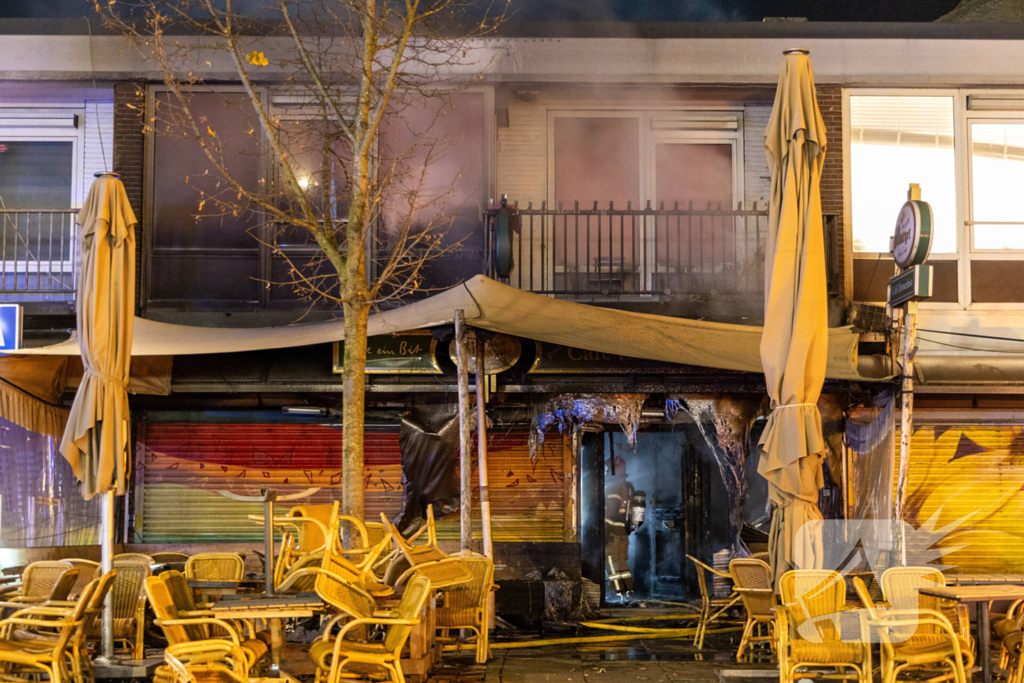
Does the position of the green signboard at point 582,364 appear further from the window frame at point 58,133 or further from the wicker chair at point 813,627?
the window frame at point 58,133

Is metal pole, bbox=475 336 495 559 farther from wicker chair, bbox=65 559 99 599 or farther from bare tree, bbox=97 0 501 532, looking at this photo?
wicker chair, bbox=65 559 99 599

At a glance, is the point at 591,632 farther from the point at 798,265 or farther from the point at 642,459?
the point at 798,265

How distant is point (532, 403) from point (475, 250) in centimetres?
214

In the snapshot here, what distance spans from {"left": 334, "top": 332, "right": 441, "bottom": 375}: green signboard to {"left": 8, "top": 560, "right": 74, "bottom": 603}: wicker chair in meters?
3.58

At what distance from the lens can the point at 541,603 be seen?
1141cm

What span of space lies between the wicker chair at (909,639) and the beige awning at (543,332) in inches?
128

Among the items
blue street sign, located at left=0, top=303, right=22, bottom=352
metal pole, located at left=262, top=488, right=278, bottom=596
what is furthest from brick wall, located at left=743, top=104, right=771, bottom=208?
blue street sign, located at left=0, top=303, right=22, bottom=352

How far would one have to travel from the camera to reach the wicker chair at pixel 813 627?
664 cm

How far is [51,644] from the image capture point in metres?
7.12


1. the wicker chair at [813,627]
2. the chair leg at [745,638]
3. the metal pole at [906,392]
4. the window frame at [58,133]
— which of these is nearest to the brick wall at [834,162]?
the metal pole at [906,392]

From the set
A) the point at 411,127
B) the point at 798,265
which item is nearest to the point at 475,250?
the point at 411,127

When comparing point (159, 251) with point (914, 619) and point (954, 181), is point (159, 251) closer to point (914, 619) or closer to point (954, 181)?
point (914, 619)

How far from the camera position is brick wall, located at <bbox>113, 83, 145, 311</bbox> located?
12023mm

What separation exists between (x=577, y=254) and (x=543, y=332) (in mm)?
2452
